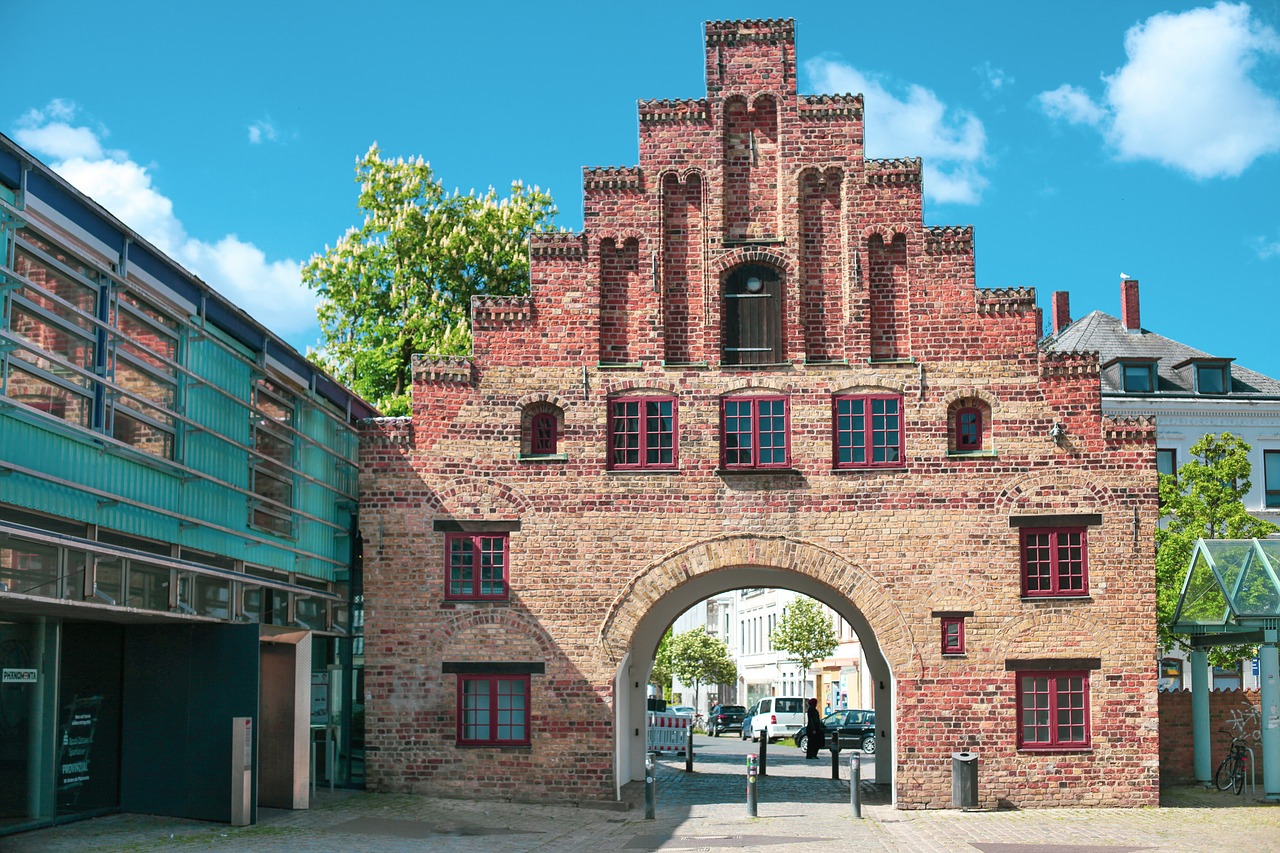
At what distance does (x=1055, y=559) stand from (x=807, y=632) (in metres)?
36.6

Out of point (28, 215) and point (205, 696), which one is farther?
point (205, 696)

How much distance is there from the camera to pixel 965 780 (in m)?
23.3

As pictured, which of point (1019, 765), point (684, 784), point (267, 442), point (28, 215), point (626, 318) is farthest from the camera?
point (684, 784)

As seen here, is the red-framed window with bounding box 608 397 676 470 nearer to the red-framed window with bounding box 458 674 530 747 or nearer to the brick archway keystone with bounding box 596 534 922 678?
the brick archway keystone with bounding box 596 534 922 678

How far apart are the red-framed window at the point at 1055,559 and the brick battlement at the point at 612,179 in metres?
9.19

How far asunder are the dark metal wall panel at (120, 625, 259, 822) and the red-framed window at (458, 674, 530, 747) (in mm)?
5784

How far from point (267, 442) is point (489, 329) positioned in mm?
4851

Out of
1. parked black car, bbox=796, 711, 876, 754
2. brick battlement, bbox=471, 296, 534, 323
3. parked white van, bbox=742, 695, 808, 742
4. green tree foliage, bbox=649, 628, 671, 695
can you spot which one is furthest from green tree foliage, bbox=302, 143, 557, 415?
A: green tree foliage, bbox=649, 628, 671, 695

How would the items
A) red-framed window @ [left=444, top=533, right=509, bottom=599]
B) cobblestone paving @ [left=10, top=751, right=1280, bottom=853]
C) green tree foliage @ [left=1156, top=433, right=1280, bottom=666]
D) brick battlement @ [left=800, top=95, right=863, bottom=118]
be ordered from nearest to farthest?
1. cobblestone paving @ [left=10, top=751, right=1280, bottom=853]
2. red-framed window @ [left=444, top=533, right=509, bottom=599]
3. brick battlement @ [left=800, top=95, right=863, bottom=118]
4. green tree foliage @ [left=1156, top=433, right=1280, bottom=666]

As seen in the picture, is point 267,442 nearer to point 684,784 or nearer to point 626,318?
point 626,318

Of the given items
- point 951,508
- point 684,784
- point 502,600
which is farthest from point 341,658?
point 951,508

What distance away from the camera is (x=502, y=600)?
24.6 metres

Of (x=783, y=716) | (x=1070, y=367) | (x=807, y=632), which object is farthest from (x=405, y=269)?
(x=807, y=632)

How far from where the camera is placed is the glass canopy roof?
2459 cm
